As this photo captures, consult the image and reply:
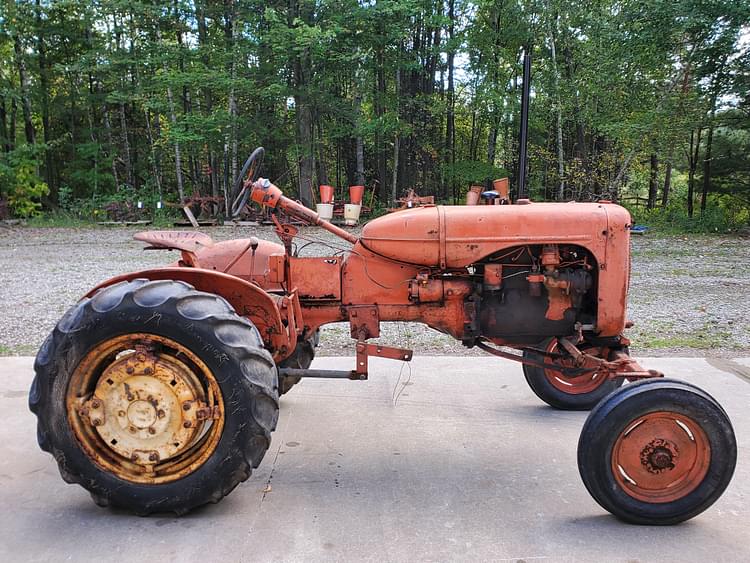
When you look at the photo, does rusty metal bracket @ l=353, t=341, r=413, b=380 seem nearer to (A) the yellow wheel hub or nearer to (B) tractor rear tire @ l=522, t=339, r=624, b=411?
(A) the yellow wheel hub

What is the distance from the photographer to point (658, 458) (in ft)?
8.18

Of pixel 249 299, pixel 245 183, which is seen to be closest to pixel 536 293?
pixel 249 299

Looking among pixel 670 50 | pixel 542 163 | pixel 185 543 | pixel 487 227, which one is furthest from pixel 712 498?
pixel 542 163

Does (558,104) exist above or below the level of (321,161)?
above

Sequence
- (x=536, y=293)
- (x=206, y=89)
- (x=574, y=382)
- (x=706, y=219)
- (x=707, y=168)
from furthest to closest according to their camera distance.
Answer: (x=206, y=89) < (x=707, y=168) < (x=706, y=219) < (x=574, y=382) < (x=536, y=293)

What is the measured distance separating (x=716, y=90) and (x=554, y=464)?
14.2m

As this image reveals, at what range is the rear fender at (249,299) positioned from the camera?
282 centimetres

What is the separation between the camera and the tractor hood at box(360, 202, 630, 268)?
9.45ft

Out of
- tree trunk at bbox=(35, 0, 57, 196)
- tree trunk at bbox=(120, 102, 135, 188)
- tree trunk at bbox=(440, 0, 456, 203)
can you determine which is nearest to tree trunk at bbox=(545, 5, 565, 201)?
tree trunk at bbox=(440, 0, 456, 203)

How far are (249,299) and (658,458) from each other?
203cm

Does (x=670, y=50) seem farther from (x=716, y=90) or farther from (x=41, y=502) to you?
(x=41, y=502)

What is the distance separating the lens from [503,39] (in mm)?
18359

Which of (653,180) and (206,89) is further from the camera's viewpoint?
(653,180)

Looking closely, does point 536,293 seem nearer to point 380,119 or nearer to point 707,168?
point 380,119
